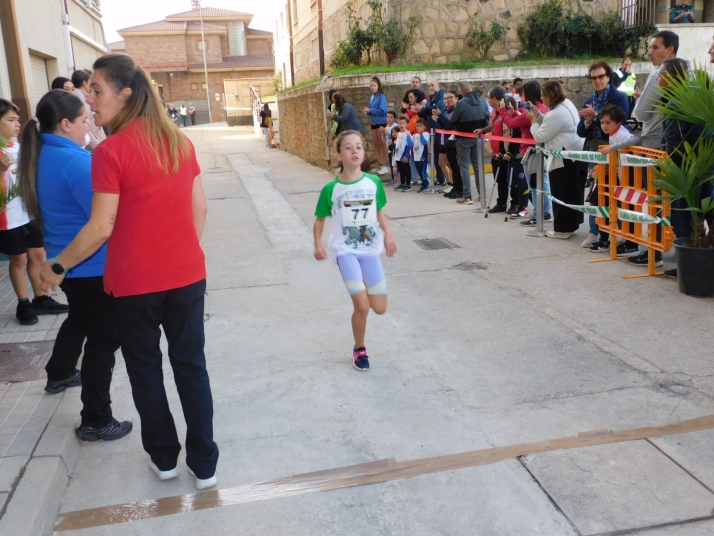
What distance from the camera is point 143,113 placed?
3082 mm

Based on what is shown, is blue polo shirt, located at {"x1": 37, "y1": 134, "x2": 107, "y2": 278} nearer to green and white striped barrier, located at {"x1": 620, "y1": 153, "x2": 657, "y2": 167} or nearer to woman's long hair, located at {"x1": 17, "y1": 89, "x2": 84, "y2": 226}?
woman's long hair, located at {"x1": 17, "y1": 89, "x2": 84, "y2": 226}

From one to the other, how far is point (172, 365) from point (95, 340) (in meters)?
0.72

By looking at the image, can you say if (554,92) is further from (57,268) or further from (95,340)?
(57,268)

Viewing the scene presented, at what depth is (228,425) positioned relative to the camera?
4.10 meters

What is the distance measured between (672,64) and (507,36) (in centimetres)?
1042

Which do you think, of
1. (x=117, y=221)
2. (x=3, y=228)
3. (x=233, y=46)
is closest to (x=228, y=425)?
(x=117, y=221)

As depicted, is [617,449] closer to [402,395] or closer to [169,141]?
[402,395]

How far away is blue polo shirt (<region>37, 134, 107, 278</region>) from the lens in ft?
12.0

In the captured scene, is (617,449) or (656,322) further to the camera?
(656,322)

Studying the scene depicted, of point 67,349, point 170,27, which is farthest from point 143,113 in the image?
point 170,27

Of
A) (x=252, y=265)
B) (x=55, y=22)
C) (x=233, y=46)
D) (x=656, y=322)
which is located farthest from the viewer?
(x=233, y=46)

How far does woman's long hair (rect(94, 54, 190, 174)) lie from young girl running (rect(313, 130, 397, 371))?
68.0 inches

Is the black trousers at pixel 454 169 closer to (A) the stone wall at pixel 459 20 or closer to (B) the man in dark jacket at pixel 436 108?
(B) the man in dark jacket at pixel 436 108

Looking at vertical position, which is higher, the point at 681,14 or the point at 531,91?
the point at 681,14
